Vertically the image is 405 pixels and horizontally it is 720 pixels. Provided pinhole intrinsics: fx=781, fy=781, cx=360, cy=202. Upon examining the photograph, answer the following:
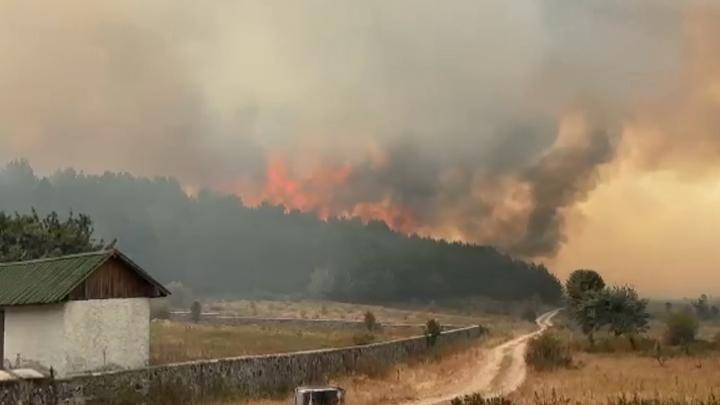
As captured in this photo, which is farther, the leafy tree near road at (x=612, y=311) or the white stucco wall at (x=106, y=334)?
the leafy tree near road at (x=612, y=311)

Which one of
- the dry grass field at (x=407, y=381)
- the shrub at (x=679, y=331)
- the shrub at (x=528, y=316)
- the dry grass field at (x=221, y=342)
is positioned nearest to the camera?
the dry grass field at (x=407, y=381)

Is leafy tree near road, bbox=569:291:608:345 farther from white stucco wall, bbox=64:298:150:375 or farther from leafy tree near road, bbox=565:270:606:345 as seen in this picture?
white stucco wall, bbox=64:298:150:375

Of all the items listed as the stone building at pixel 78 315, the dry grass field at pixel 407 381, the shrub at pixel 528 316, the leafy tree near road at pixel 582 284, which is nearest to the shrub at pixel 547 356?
the dry grass field at pixel 407 381

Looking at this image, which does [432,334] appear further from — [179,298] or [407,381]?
[179,298]

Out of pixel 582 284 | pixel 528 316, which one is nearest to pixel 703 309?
pixel 528 316

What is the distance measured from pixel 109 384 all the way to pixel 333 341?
97.0 ft

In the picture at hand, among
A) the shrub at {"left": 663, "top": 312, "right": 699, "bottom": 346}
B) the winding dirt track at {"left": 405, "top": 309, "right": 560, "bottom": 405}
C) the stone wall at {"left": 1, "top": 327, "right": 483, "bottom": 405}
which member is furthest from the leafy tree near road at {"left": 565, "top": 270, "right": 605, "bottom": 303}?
the stone wall at {"left": 1, "top": 327, "right": 483, "bottom": 405}


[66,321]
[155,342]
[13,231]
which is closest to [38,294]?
[66,321]

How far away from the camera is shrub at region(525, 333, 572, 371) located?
40.9 m

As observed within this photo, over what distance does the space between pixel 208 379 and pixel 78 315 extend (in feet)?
22.4

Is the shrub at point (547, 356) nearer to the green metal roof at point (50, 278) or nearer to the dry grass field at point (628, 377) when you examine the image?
the dry grass field at point (628, 377)

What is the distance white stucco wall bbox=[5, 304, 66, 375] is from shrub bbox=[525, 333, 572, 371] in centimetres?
2301

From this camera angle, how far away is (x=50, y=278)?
113 ft

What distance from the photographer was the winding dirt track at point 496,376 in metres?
30.3
